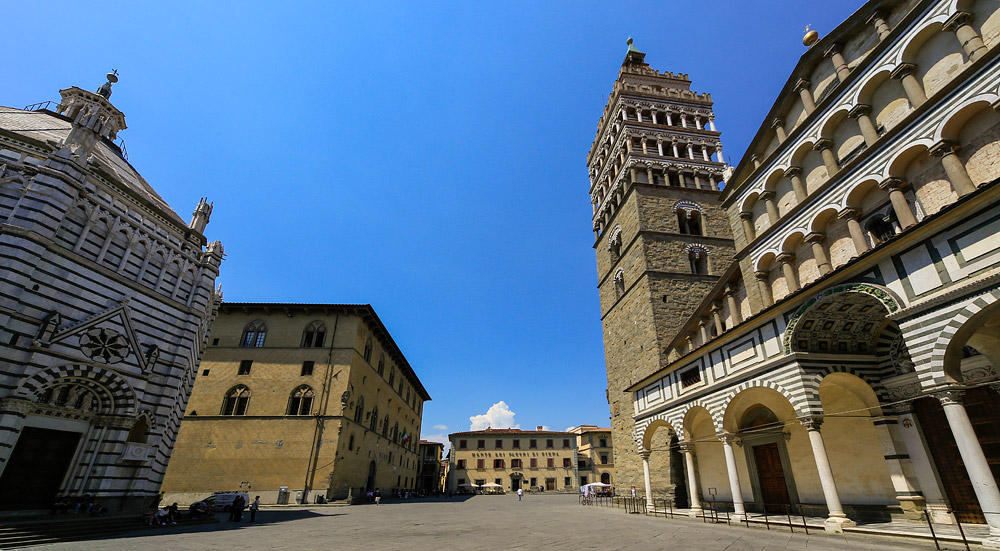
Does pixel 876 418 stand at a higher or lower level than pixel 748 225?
lower

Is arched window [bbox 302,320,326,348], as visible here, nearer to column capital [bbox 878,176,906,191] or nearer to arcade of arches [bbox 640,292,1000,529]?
arcade of arches [bbox 640,292,1000,529]

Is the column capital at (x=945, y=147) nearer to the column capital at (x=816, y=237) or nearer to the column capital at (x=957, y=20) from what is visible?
the column capital at (x=957, y=20)

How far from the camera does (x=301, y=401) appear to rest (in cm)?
2566

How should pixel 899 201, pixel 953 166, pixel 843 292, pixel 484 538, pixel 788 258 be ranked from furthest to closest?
pixel 788 258, pixel 484 538, pixel 899 201, pixel 843 292, pixel 953 166

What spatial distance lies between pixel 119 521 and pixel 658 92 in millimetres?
37181

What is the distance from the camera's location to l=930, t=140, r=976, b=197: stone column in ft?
27.2

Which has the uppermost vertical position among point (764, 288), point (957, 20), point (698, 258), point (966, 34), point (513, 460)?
point (698, 258)

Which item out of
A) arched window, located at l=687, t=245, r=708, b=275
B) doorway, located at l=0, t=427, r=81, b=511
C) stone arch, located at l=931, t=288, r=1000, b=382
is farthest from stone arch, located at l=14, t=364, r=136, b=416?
arched window, located at l=687, t=245, r=708, b=275

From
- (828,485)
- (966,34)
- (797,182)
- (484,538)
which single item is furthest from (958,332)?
(484,538)

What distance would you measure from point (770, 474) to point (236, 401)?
92.4ft

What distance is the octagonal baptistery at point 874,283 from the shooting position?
752 centimetres

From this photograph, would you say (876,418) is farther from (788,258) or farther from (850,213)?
(850,213)

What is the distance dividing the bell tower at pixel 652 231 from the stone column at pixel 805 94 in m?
11.1

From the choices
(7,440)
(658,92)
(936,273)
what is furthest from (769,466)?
(658,92)
